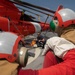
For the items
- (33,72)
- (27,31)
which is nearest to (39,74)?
(33,72)

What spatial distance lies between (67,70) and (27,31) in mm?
11792

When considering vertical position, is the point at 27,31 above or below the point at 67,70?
below

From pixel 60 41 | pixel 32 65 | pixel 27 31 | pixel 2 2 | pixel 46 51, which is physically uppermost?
pixel 60 41

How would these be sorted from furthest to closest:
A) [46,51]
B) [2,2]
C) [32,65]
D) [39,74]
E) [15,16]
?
[15,16] < [2,2] < [32,65] < [46,51] < [39,74]

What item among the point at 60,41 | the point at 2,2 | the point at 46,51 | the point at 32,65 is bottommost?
the point at 32,65

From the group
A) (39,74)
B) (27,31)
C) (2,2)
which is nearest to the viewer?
(39,74)

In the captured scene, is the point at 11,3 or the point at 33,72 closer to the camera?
the point at 33,72

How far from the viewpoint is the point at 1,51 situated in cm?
207

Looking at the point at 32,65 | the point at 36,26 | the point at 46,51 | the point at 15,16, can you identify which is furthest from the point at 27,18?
the point at 46,51

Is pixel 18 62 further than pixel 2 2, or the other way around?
pixel 2 2

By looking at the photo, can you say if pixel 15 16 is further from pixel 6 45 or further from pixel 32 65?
pixel 6 45

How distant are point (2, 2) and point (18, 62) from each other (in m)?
9.28

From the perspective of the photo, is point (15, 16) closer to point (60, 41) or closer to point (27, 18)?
point (27, 18)

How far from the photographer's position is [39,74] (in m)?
2.03
